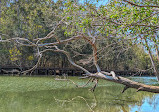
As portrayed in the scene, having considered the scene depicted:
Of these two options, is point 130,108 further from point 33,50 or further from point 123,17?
point 33,50

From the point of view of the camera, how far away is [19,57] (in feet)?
84.7

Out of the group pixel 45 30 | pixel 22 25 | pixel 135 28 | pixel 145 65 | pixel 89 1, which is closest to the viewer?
pixel 135 28

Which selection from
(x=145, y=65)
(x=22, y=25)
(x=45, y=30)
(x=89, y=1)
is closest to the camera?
(x=89, y=1)

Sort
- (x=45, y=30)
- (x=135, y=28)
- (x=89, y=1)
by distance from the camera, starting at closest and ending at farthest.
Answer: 1. (x=135, y=28)
2. (x=89, y=1)
3. (x=45, y=30)

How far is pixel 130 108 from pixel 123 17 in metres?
3.26

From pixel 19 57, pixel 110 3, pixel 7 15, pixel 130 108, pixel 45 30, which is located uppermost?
pixel 7 15

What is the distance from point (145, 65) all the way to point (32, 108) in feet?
96.0

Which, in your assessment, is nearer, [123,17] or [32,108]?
[123,17]

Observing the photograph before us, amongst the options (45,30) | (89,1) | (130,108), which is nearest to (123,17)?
(89,1)

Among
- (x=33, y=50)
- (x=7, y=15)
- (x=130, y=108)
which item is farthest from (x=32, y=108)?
(x=7, y=15)

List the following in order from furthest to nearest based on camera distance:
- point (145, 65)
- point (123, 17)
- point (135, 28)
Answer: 1. point (145, 65)
2. point (123, 17)
3. point (135, 28)

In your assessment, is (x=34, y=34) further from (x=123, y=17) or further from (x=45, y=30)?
(x=123, y=17)

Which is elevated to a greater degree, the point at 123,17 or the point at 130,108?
the point at 123,17

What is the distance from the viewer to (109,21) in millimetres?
5418
